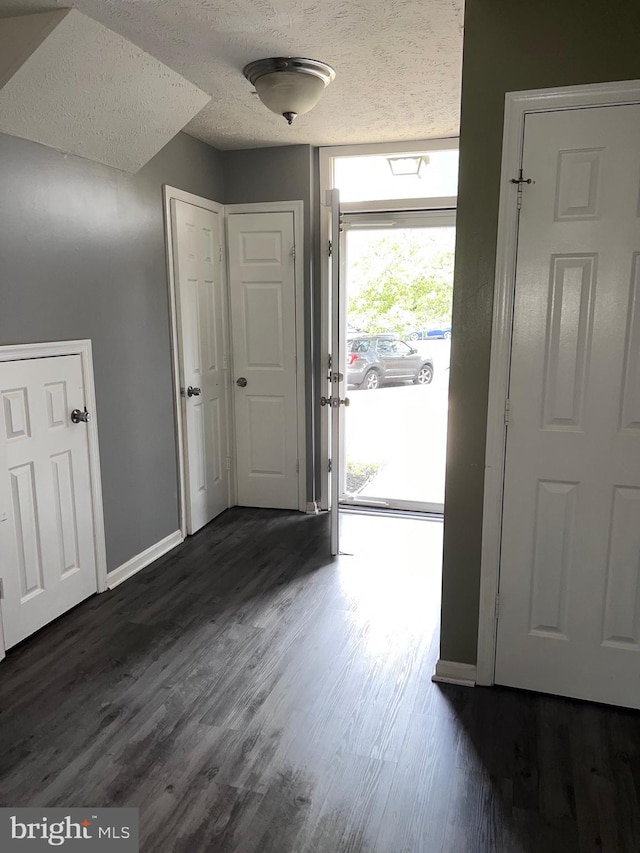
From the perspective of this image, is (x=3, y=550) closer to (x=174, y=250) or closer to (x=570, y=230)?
(x=174, y=250)

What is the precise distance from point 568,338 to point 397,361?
2.26 metres

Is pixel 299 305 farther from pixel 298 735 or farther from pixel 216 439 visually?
pixel 298 735

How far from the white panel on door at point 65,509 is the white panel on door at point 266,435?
1.66m

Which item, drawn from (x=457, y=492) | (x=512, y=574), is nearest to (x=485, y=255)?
(x=457, y=492)

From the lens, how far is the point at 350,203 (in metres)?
3.90

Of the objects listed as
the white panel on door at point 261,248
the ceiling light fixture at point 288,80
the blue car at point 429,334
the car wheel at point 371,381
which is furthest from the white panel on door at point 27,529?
the blue car at point 429,334

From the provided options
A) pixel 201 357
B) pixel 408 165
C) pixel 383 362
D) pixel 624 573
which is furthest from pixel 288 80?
pixel 624 573

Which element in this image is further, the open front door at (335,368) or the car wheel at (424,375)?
the car wheel at (424,375)

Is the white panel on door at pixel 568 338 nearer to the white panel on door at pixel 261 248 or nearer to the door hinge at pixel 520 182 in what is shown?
the door hinge at pixel 520 182

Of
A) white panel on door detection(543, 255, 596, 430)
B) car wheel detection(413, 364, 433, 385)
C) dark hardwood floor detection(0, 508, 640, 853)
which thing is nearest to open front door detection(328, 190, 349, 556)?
dark hardwood floor detection(0, 508, 640, 853)

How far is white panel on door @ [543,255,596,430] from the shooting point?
1.98 m

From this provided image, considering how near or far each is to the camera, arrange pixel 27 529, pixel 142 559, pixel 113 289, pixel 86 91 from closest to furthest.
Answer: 1. pixel 86 91
2. pixel 27 529
3. pixel 113 289
4. pixel 142 559

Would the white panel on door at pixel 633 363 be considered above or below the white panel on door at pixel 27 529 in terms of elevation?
above

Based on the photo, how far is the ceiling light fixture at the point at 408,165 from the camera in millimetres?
3863
